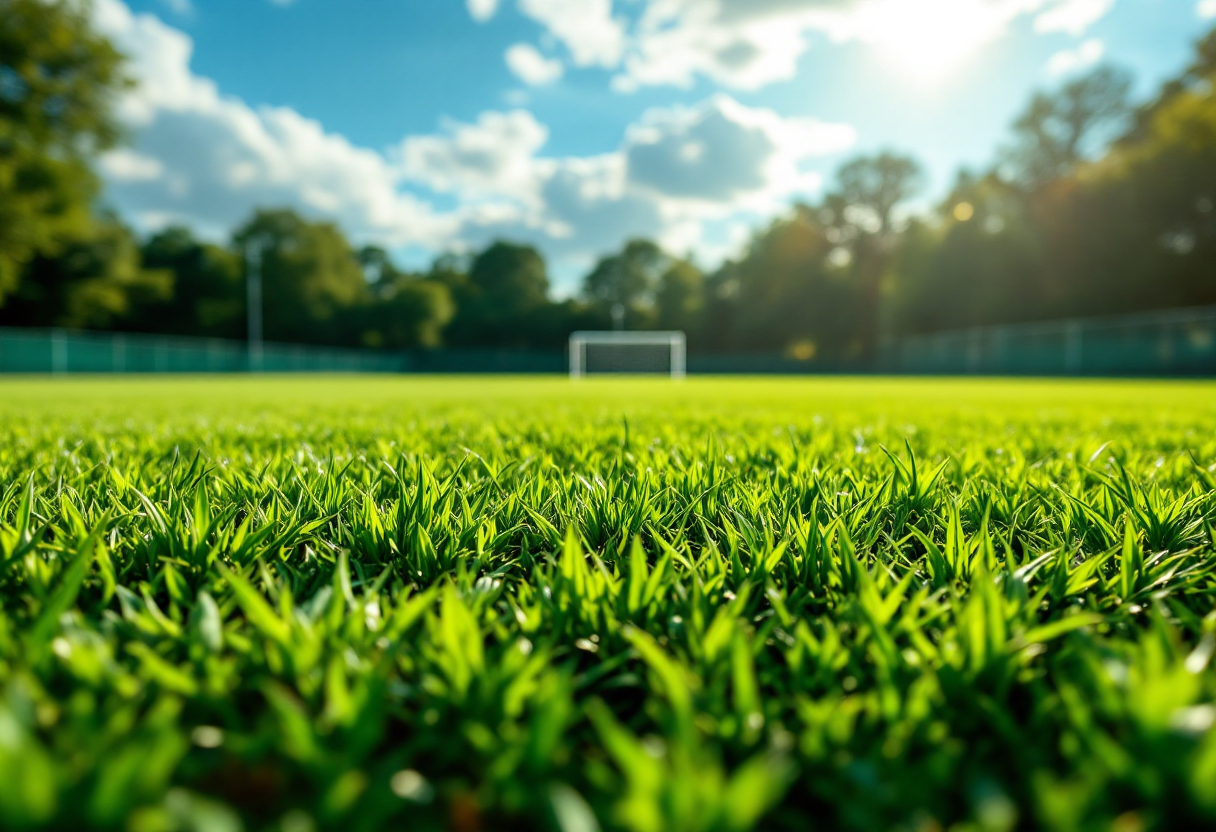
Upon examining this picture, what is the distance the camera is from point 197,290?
50.0 m

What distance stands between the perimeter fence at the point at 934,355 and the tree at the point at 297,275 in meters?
8.21

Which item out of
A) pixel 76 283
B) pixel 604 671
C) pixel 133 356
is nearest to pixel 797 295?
pixel 133 356

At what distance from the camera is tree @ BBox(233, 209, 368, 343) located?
51.3 m

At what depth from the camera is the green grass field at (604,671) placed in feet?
1.64

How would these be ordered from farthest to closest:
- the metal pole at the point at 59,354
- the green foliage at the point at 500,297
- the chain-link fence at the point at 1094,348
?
the green foliage at the point at 500,297
the metal pole at the point at 59,354
the chain-link fence at the point at 1094,348

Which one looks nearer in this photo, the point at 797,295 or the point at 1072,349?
the point at 1072,349

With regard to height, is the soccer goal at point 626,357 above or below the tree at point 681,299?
below

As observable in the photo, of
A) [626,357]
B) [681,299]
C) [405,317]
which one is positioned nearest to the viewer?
[626,357]

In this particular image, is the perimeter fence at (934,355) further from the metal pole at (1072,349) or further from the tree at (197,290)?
the tree at (197,290)

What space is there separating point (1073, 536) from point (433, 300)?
57093mm

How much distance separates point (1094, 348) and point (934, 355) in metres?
11.1

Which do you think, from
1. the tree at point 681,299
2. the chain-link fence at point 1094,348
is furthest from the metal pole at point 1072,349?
the tree at point 681,299

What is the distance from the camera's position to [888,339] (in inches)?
1709

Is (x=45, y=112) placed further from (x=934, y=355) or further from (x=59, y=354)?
(x=934, y=355)
